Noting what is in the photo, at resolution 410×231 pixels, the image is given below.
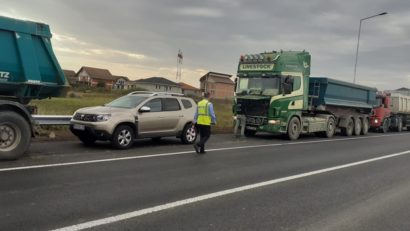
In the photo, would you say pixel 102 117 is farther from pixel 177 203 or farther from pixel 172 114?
pixel 177 203

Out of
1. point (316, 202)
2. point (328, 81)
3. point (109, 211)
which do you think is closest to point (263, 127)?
point (328, 81)

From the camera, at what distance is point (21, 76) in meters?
10.4

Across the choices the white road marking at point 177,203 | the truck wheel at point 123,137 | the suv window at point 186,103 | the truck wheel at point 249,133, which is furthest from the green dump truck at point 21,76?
the truck wheel at point 249,133

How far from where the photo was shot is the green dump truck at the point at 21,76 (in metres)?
9.93

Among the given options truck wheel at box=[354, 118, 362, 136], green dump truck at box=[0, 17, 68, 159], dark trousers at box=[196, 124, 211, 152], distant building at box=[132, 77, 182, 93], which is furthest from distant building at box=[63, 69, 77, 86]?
distant building at box=[132, 77, 182, 93]

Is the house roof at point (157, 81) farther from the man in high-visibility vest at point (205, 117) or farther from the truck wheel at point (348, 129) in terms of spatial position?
the man in high-visibility vest at point (205, 117)

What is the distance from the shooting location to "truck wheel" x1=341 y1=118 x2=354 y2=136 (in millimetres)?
23922

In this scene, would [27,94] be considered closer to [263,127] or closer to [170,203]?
[170,203]

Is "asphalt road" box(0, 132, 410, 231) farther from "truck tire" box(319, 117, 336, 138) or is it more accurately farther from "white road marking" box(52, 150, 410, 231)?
"truck tire" box(319, 117, 336, 138)

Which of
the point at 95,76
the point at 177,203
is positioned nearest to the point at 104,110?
the point at 177,203

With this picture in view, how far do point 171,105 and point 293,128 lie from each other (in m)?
6.96

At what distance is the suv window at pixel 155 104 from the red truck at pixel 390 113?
19891mm

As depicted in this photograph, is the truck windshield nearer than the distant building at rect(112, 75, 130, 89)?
Yes

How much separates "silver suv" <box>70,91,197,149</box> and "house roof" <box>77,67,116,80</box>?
107 metres
